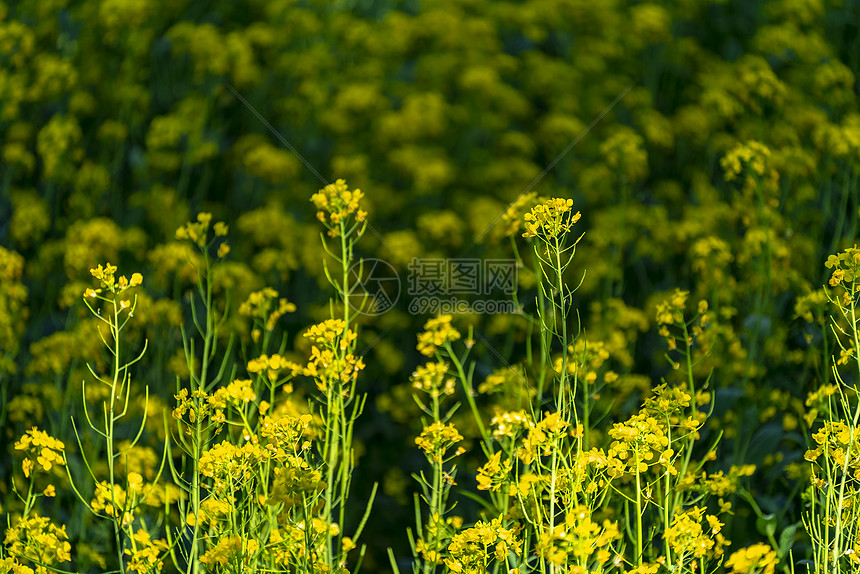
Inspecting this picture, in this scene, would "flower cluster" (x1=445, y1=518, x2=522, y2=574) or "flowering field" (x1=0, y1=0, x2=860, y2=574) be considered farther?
"flowering field" (x1=0, y1=0, x2=860, y2=574)

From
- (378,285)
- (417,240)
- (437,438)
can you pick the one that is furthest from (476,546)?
(417,240)

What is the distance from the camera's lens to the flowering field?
2076 mm

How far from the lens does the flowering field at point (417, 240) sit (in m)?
2.08

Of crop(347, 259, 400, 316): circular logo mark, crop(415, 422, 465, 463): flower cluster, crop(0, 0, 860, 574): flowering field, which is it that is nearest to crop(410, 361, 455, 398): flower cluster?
crop(0, 0, 860, 574): flowering field

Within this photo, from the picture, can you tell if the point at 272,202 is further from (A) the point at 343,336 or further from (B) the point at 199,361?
(A) the point at 343,336

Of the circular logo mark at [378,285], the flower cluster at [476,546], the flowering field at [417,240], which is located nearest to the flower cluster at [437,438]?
the flowering field at [417,240]

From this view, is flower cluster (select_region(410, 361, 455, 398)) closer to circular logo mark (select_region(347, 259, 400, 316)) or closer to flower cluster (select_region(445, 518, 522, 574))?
flower cluster (select_region(445, 518, 522, 574))

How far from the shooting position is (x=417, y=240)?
314 cm

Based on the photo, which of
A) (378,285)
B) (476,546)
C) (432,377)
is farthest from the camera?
(378,285)

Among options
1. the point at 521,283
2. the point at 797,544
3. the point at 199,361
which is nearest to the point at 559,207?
the point at 797,544

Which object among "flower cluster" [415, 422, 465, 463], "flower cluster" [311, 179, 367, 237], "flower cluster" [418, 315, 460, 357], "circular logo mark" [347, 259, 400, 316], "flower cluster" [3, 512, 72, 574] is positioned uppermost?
"flower cluster" [311, 179, 367, 237]

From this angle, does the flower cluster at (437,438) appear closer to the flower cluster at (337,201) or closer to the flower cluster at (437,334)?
the flower cluster at (437,334)

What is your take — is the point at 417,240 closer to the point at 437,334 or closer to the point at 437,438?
the point at 437,334

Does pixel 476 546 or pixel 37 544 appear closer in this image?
pixel 476 546
